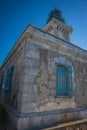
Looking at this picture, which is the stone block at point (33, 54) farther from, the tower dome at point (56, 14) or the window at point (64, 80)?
the tower dome at point (56, 14)

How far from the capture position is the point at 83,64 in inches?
208

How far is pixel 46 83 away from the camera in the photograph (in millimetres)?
3615

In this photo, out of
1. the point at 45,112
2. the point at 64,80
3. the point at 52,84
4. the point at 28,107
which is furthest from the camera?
the point at 64,80

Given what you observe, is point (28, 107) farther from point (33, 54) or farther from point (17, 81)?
point (33, 54)

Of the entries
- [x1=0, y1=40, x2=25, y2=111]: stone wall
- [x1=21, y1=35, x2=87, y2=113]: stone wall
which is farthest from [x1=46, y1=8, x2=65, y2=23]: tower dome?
[x1=0, y1=40, x2=25, y2=111]: stone wall

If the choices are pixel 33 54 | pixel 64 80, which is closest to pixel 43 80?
pixel 33 54

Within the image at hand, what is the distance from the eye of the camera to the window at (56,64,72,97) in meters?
4.02

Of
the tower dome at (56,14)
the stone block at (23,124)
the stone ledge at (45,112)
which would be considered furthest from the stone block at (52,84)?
the tower dome at (56,14)

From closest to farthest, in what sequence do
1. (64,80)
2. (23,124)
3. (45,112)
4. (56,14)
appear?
(23,124) → (45,112) → (64,80) → (56,14)

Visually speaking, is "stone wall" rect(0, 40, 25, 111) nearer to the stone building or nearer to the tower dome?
the stone building

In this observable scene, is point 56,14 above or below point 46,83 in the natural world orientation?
above

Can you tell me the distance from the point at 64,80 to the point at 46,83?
1.07 meters

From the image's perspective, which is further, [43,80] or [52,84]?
[52,84]

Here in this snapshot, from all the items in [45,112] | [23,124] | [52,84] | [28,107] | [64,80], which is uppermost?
[64,80]
